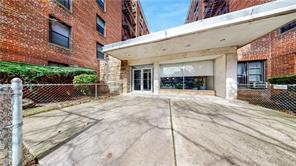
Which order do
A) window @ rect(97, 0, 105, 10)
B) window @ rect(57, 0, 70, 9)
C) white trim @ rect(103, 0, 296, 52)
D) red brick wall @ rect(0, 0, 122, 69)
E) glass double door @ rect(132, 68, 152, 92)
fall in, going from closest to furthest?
white trim @ rect(103, 0, 296, 52) → red brick wall @ rect(0, 0, 122, 69) → window @ rect(57, 0, 70, 9) → glass double door @ rect(132, 68, 152, 92) → window @ rect(97, 0, 105, 10)

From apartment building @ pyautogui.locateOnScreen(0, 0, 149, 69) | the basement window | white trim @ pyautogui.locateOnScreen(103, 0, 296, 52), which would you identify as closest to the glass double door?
white trim @ pyautogui.locateOnScreen(103, 0, 296, 52)

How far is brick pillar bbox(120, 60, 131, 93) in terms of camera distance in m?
9.96

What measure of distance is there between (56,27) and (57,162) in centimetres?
912

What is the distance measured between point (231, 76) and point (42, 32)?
35.8 feet

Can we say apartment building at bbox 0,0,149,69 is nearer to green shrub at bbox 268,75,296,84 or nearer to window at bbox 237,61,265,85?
window at bbox 237,61,265,85

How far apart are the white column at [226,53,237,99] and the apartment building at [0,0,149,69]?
10.3 meters

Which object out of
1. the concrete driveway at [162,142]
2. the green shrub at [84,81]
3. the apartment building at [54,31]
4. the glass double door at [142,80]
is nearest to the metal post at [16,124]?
the concrete driveway at [162,142]

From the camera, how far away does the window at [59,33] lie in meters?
7.68

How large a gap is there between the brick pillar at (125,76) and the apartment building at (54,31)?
10.4 feet

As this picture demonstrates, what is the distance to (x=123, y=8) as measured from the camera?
16.8m

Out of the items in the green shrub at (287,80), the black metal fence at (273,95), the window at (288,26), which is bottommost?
the black metal fence at (273,95)

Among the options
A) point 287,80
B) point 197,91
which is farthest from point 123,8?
point 287,80

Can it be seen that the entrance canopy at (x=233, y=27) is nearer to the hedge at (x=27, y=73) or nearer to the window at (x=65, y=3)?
the hedge at (x=27, y=73)

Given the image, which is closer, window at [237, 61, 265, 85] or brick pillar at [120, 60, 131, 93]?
window at [237, 61, 265, 85]
